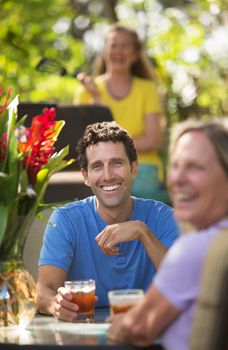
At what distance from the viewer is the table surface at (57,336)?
9.31 ft

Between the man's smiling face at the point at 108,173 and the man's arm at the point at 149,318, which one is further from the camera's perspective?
the man's smiling face at the point at 108,173

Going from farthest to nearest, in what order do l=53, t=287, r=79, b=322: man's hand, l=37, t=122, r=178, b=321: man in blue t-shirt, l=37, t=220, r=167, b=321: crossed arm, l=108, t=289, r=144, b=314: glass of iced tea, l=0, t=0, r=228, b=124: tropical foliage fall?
l=0, t=0, r=228, b=124: tropical foliage
l=37, t=122, r=178, b=321: man in blue t-shirt
l=37, t=220, r=167, b=321: crossed arm
l=53, t=287, r=79, b=322: man's hand
l=108, t=289, r=144, b=314: glass of iced tea

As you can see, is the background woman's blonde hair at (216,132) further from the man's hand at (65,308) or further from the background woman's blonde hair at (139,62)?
the background woman's blonde hair at (139,62)

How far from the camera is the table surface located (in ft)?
9.31

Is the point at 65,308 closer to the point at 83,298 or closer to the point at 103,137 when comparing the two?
the point at 83,298

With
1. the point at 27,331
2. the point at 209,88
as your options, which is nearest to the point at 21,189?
the point at 27,331

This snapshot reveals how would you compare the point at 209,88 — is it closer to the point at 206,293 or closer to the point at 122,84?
the point at 122,84

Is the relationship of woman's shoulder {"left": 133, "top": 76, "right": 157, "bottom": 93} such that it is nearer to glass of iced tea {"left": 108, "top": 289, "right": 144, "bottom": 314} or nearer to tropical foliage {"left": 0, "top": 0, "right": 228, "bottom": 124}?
glass of iced tea {"left": 108, "top": 289, "right": 144, "bottom": 314}

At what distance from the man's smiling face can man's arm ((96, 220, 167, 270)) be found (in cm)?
28

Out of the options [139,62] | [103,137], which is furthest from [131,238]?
[139,62]

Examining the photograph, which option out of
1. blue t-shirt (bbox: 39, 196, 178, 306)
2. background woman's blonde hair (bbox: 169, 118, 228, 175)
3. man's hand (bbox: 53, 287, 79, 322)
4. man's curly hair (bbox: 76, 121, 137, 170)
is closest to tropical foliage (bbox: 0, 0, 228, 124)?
man's curly hair (bbox: 76, 121, 137, 170)

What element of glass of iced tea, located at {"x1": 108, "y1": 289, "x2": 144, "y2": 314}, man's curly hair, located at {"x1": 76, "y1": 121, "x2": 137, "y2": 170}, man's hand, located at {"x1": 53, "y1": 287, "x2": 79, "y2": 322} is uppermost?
man's curly hair, located at {"x1": 76, "y1": 121, "x2": 137, "y2": 170}

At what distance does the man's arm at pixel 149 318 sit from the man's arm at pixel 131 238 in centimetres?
80

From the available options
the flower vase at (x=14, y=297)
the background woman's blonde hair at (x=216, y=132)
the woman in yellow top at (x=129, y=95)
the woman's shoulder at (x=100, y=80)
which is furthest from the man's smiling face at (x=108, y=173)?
the woman's shoulder at (x=100, y=80)
